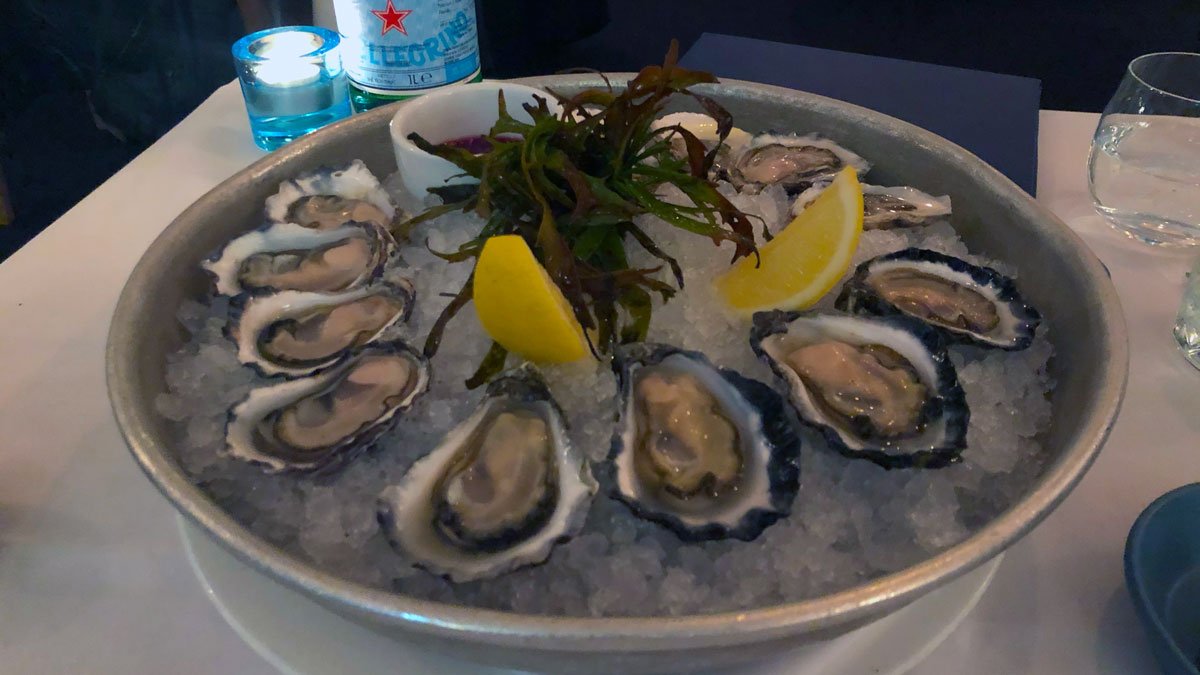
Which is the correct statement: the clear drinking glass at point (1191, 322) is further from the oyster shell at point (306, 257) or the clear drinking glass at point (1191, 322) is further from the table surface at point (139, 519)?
the oyster shell at point (306, 257)

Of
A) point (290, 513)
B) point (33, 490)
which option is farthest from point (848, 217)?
point (33, 490)

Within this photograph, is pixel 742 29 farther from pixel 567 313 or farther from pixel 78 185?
pixel 567 313

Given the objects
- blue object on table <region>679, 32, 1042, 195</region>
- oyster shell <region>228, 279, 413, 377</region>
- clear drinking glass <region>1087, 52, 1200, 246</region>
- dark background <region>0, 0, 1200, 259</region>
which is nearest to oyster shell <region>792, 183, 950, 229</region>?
blue object on table <region>679, 32, 1042, 195</region>

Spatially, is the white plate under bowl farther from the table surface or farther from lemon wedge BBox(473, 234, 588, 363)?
lemon wedge BBox(473, 234, 588, 363)

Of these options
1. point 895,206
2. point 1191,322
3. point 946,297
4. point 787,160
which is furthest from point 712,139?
point 1191,322

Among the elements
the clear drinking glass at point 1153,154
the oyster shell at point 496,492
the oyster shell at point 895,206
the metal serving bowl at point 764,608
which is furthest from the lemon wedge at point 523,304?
the clear drinking glass at point 1153,154

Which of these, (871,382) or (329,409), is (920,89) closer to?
(871,382)
